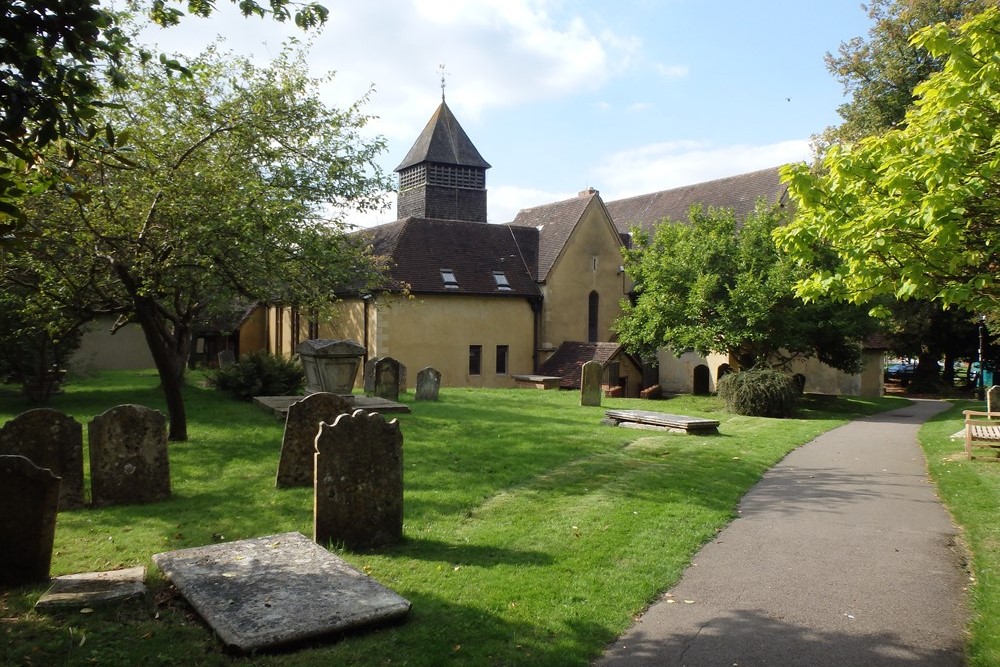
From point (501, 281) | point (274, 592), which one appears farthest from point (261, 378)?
point (501, 281)

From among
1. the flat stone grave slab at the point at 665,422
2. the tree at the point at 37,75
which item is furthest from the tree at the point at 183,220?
the flat stone grave slab at the point at 665,422

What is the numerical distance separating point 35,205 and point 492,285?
86.1ft

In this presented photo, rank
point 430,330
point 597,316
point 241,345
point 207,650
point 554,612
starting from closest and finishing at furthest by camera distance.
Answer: point 207,650, point 554,612, point 430,330, point 597,316, point 241,345

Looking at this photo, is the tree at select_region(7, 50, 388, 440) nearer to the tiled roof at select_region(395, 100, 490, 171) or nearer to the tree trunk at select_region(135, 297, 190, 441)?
the tree trunk at select_region(135, 297, 190, 441)

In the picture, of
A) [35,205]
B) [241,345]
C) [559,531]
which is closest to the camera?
[559,531]

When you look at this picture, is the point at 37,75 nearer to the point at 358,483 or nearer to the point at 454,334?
the point at 358,483

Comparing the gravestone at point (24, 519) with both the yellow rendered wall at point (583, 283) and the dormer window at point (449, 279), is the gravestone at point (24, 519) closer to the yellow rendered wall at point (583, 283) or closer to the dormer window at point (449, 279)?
the dormer window at point (449, 279)

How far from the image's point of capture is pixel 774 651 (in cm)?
547

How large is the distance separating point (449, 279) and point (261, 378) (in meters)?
17.3

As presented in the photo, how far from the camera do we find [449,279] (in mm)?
36562

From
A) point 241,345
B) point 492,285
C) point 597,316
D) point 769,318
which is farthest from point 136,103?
point 241,345

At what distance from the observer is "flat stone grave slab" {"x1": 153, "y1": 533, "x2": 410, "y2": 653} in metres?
5.39

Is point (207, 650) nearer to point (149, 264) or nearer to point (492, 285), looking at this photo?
point (149, 264)

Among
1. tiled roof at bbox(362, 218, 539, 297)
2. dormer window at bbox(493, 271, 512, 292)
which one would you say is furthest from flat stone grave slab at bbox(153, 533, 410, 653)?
dormer window at bbox(493, 271, 512, 292)
